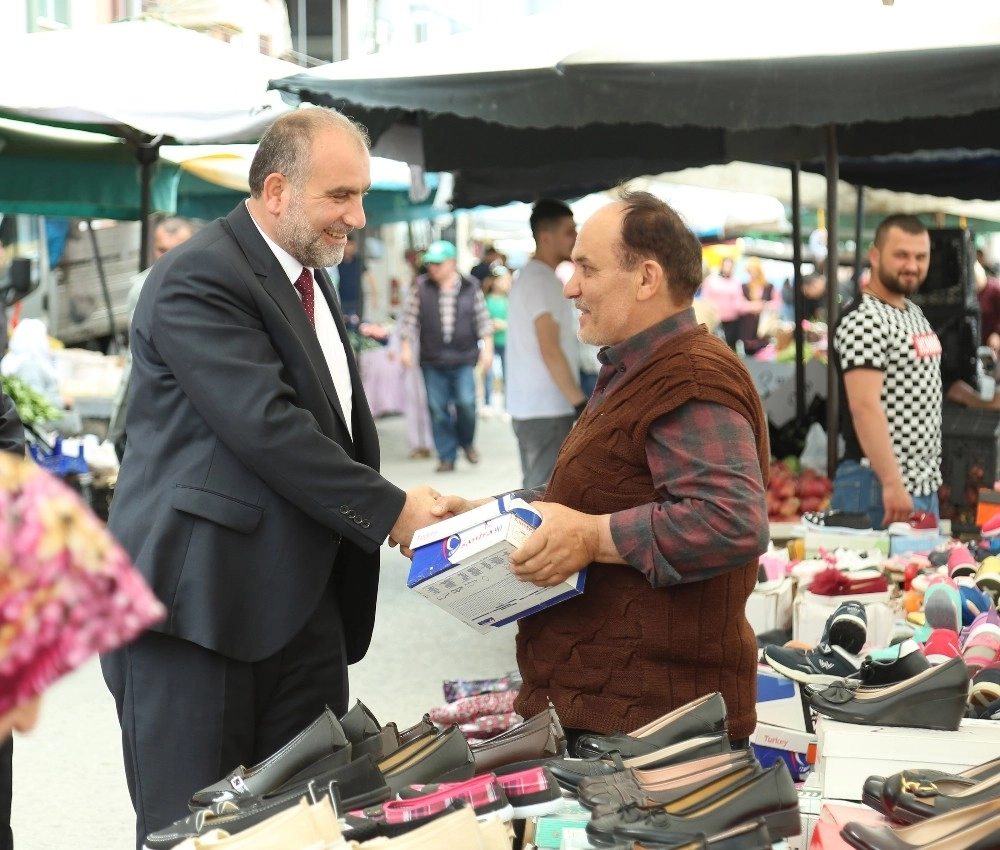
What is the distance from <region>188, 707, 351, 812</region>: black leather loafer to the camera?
220 centimetres

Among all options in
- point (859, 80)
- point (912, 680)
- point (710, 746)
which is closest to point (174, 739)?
point (710, 746)

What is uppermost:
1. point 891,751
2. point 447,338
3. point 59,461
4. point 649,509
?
point 649,509

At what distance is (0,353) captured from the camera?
25.9 ft

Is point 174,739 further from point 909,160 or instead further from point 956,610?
point 909,160

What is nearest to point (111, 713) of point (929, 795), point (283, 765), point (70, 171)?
point (283, 765)

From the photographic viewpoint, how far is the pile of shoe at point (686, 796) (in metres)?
1.99

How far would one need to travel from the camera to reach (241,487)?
9.41 ft

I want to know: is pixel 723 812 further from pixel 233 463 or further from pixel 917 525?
pixel 917 525

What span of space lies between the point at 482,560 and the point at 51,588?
1.59 m

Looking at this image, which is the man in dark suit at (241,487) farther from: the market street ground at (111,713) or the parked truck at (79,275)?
the parked truck at (79,275)

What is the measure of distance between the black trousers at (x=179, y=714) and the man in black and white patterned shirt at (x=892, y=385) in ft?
11.1

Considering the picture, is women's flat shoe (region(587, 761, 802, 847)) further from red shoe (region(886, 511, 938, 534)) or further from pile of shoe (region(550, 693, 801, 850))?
red shoe (region(886, 511, 938, 534))

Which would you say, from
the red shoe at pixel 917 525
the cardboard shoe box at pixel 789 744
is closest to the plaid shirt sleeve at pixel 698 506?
the cardboard shoe box at pixel 789 744

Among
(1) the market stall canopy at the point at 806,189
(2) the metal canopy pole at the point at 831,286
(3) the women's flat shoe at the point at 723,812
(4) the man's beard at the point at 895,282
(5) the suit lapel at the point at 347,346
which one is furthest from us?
(1) the market stall canopy at the point at 806,189
